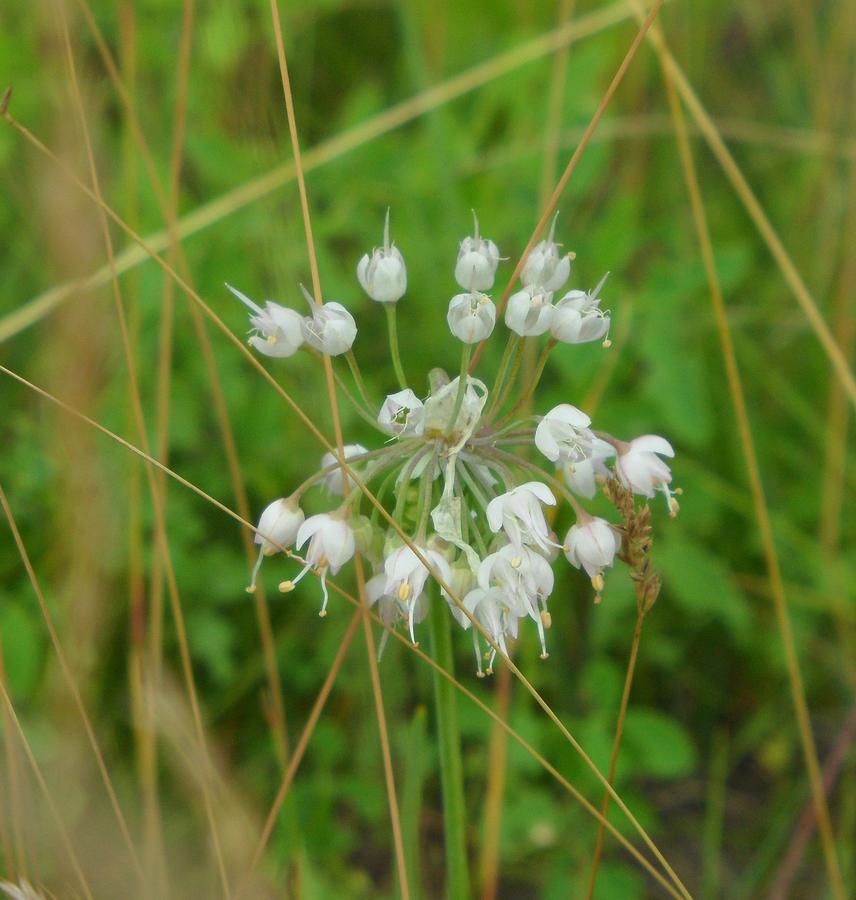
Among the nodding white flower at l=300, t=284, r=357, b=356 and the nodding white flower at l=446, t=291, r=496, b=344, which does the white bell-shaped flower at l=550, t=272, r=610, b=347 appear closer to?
the nodding white flower at l=446, t=291, r=496, b=344

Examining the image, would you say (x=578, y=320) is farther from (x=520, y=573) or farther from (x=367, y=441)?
(x=367, y=441)

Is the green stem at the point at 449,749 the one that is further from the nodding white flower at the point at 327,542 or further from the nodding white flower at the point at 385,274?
the nodding white flower at the point at 385,274

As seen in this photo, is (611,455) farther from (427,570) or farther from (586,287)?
(586,287)

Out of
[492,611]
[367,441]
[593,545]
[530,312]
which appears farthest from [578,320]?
[367,441]

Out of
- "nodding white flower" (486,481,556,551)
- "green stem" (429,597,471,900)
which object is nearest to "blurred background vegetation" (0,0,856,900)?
"green stem" (429,597,471,900)

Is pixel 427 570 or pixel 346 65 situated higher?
pixel 346 65

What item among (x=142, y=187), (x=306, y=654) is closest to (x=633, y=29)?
(x=142, y=187)
